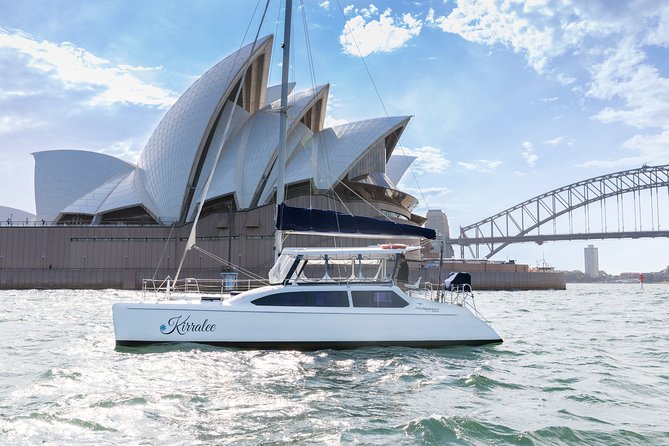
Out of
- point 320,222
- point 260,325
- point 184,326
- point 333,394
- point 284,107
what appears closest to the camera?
point 333,394

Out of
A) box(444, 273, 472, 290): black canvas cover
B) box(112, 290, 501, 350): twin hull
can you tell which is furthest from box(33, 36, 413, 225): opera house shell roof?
box(112, 290, 501, 350): twin hull

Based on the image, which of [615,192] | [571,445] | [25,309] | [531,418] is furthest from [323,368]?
[615,192]

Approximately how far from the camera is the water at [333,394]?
21.6 ft

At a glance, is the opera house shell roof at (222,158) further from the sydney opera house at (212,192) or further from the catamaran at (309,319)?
the catamaran at (309,319)

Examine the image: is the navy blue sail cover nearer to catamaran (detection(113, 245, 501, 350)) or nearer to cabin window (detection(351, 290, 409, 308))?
catamaran (detection(113, 245, 501, 350))

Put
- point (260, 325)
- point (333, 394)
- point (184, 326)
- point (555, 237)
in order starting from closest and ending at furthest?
point (333, 394) < point (260, 325) < point (184, 326) < point (555, 237)

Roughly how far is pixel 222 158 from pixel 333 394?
150 feet

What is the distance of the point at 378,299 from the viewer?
12.7m

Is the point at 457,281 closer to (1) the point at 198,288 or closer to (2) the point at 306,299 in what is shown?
(2) the point at 306,299

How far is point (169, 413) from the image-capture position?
23.9ft

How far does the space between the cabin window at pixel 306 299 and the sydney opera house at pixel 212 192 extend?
32.4 meters

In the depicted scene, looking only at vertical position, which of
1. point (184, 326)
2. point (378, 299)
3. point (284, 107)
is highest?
point (284, 107)

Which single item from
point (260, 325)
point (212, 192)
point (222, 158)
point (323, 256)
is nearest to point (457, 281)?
point (323, 256)

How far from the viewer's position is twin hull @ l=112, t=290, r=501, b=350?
12.1 meters
